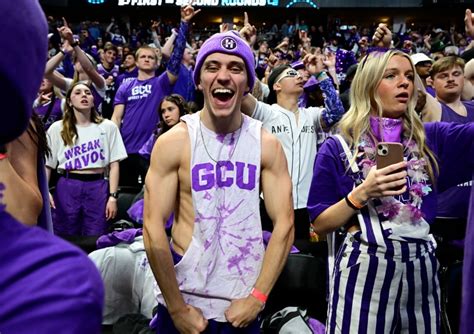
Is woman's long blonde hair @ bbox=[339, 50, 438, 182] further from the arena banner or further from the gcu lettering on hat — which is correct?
the arena banner

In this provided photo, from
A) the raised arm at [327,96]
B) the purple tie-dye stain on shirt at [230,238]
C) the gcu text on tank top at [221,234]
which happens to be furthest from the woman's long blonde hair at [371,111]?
the raised arm at [327,96]

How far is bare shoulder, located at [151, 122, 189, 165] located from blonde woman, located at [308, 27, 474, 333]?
1.92 ft

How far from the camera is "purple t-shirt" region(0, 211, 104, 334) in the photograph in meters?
0.61

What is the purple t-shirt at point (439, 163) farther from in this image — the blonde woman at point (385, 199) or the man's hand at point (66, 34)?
the man's hand at point (66, 34)

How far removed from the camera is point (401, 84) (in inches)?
95.3

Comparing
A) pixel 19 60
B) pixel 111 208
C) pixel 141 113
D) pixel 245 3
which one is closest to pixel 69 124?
pixel 111 208

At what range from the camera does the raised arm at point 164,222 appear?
7.13 ft

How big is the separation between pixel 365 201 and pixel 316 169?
0.96ft

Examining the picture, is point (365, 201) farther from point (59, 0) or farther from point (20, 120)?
point (59, 0)

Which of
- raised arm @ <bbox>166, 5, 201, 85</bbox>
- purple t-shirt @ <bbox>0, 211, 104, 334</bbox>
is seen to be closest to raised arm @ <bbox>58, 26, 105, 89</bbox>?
raised arm @ <bbox>166, 5, 201, 85</bbox>

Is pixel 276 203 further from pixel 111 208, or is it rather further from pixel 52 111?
pixel 52 111

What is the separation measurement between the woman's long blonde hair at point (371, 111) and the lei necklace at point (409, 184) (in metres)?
0.03

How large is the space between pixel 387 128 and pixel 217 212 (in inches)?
32.1

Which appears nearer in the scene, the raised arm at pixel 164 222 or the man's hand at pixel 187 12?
the raised arm at pixel 164 222
